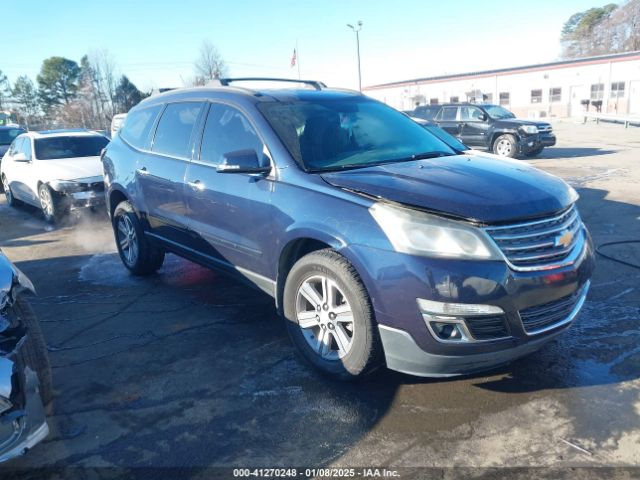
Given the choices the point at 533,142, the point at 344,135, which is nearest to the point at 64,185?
the point at 344,135

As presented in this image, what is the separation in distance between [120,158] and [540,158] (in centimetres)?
1403

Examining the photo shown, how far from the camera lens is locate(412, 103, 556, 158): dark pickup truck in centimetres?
1557

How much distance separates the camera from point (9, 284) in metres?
2.69

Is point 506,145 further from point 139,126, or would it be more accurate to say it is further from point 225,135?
point 225,135

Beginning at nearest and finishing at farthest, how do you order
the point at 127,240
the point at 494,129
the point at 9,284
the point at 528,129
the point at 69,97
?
the point at 9,284, the point at 127,240, the point at 528,129, the point at 494,129, the point at 69,97

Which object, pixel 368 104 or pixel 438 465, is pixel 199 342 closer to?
pixel 438 465

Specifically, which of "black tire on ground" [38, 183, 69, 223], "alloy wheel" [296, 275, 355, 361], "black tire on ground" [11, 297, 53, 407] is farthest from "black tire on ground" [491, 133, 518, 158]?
"black tire on ground" [11, 297, 53, 407]

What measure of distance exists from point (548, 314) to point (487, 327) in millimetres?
434

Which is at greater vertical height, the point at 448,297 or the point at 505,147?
the point at 448,297

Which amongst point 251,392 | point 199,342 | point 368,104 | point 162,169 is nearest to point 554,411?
point 251,392

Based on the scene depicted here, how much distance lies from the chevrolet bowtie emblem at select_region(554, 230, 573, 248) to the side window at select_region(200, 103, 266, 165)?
2037 mm

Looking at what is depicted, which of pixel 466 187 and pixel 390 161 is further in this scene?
pixel 390 161

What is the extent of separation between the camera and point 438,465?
103 inches

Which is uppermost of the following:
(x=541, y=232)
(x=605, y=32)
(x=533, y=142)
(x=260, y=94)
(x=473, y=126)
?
(x=605, y=32)
